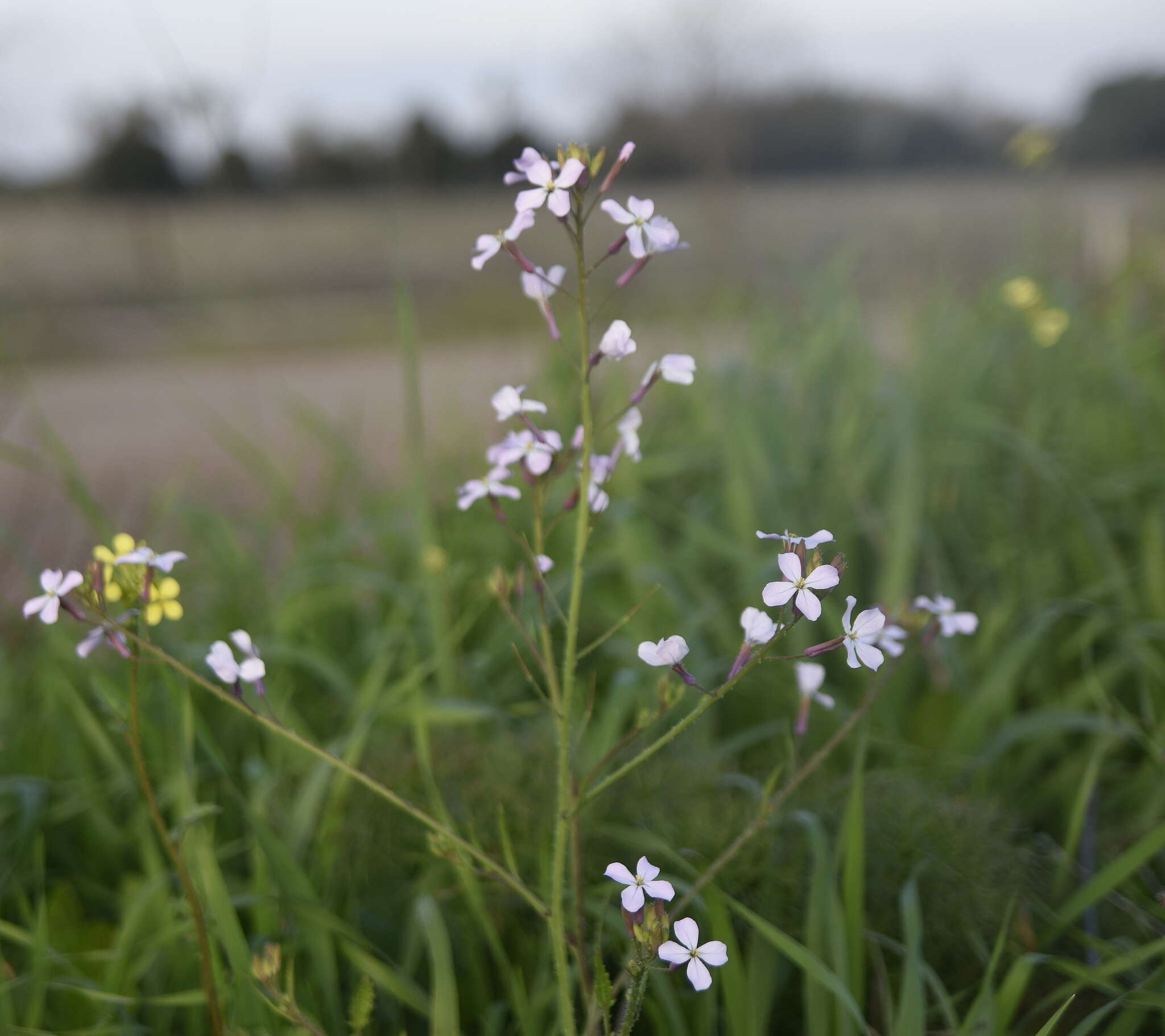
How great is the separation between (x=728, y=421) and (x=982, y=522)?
776 mm

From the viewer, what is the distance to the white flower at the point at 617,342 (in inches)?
30.5

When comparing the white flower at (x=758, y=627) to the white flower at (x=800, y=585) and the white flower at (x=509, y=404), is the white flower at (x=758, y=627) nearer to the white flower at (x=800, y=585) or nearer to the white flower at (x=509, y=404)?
the white flower at (x=800, y=585)

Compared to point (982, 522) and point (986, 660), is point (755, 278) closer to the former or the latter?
point (982, 522)

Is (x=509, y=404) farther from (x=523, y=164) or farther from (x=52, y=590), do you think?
(x=52, y=590)

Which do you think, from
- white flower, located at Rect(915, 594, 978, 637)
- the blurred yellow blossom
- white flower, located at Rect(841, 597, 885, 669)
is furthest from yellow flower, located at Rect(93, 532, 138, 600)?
the blurred yellow blossom

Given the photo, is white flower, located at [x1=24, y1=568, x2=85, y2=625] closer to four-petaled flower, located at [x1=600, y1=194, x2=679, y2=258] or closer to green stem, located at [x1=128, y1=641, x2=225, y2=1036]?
green stem, located at [x1=128, y1=641, x2=225, y2=1036]

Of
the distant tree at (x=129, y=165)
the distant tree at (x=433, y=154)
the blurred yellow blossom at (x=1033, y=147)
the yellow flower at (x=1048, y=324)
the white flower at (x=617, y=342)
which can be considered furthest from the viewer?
the distant tree at (x=129, y=165)

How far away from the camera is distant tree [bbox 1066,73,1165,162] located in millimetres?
8906

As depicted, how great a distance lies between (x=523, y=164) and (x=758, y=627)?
434mm

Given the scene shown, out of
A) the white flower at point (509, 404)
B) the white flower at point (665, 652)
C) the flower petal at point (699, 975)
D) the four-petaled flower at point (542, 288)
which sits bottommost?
the flower petal at point (699, 975)

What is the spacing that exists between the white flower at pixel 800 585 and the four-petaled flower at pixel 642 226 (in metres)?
0.28

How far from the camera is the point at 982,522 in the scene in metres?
2.53

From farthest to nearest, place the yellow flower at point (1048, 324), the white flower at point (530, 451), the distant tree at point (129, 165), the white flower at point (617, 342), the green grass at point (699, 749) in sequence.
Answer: the distant tree at point (129, 165), the yellow flower at point (1048, 324), the green grass at point (699, 749), the white flower at point (530, 451), the white flower at point (617, 342)

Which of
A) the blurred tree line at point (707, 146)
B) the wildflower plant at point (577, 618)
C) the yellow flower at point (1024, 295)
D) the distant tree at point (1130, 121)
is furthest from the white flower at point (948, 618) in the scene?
the blurred tree line at point (707, 146)
